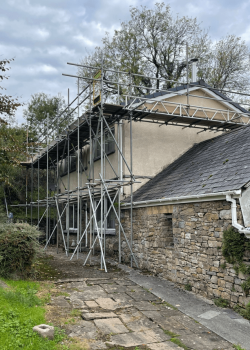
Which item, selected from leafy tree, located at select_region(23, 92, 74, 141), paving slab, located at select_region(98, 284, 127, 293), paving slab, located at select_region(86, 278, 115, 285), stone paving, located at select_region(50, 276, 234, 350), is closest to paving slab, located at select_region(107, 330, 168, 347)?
stone paving, located at select_region(50, 276, 234, 350)

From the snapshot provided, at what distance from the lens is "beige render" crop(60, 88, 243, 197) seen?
12750mm

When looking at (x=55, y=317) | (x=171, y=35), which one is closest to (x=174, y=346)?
(x=55, y=317)

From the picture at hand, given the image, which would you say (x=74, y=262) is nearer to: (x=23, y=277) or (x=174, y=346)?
(x=23, y=277)

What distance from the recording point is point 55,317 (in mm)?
5910

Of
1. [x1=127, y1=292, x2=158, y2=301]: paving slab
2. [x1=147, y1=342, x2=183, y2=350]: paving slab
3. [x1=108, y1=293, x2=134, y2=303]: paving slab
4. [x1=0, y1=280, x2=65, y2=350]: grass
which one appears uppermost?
[x1=0, y1=280, x2=65, y2=350]: grass

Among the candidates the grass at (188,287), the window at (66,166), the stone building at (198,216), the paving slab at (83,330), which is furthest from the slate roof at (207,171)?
the window at (66,166)

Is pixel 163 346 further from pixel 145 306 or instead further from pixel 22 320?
pixel 22 320

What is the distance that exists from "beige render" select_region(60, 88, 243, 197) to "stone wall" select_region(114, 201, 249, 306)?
232 centimetres

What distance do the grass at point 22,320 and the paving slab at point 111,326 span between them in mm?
696

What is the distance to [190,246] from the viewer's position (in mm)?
8281

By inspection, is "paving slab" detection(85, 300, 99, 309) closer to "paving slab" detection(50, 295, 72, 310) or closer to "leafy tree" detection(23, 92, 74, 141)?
"paving slab" detection(50, 295, 72, 310)

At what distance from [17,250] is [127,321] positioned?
3.56 metres

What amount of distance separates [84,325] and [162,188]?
5.75 meters

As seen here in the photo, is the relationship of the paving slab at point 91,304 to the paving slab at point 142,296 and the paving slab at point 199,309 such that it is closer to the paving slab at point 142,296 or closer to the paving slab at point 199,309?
the paving slab at point 142,296
